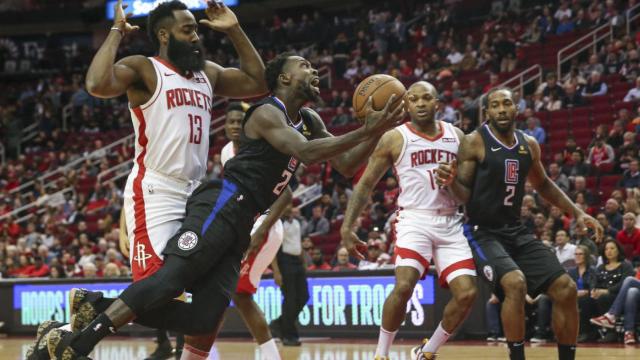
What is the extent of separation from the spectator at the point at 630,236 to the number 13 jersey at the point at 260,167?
25.9 ft

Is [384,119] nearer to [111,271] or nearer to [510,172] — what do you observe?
[510,172]

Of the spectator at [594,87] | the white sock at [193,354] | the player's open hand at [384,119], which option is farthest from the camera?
the spectator at [594,87]

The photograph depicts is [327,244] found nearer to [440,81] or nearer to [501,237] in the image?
[440,81]

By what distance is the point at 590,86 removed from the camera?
17.6 metres

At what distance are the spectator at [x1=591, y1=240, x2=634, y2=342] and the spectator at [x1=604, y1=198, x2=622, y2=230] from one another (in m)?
1.64

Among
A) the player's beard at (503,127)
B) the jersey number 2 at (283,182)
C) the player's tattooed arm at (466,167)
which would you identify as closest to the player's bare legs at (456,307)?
the player's tattooed arm at (466,167)

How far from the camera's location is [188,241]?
5016mm

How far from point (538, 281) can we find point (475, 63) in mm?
15035

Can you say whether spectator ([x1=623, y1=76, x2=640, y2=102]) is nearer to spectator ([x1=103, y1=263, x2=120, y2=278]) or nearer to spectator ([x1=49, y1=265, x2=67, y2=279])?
spectator ([x1=103, y1=263, x2=120, y2=278])

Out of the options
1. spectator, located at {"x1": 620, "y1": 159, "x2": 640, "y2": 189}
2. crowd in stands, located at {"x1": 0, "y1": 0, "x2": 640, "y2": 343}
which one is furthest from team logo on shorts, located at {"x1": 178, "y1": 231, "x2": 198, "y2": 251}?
spectator, located at {"x1": 620, "y1": 159, "x2": 640, "y2": 189}

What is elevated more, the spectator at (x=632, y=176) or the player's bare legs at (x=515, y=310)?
the spectator at (x=632, y=176)

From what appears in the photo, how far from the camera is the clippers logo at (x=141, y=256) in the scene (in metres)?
5.21

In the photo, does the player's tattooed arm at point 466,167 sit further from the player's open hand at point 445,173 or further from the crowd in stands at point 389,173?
the crowd in stands at point 389,173

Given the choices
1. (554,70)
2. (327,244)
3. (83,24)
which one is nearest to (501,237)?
(327,244)
